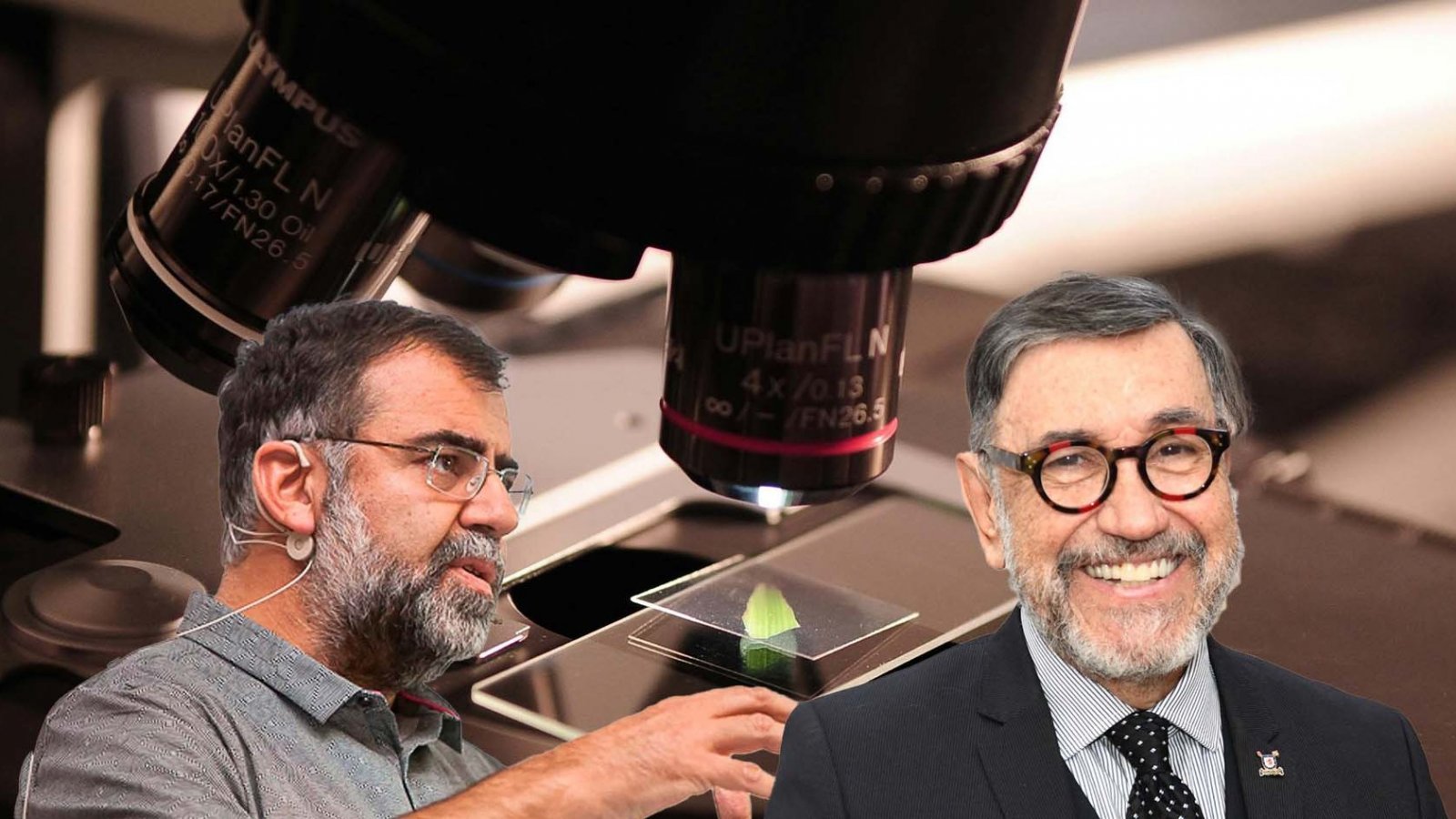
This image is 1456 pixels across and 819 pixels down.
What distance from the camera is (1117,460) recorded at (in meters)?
1.28

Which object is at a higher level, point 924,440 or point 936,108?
point 936,108

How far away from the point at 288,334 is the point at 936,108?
65cm

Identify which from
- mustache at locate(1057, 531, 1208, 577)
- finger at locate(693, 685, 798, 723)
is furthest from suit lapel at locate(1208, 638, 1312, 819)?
finger at locate(693, 685, 798, 723)

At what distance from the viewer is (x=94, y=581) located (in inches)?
72.6

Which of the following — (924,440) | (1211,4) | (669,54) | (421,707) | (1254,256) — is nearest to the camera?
(669,54)

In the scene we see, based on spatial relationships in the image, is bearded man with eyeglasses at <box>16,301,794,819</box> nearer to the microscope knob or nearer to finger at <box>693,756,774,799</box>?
finger at <box>693,756,774,799</box>

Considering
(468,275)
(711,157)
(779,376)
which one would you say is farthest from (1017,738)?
(468,275)

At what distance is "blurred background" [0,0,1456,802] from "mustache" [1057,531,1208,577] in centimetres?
68

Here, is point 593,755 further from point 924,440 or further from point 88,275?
point 88,275

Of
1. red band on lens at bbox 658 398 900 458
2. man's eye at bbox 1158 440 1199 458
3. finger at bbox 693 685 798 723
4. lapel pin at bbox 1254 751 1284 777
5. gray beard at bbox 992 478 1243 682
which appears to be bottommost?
finger at bbox 693 685 798 723

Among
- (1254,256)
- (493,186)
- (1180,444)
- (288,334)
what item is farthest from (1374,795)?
(1254,256)

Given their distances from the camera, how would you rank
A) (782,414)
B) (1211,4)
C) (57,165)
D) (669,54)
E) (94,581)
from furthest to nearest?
(1211,4) → (57,165) → (94,581) → (782,414) → (669,54)

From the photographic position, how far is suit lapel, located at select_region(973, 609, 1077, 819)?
1.29 m

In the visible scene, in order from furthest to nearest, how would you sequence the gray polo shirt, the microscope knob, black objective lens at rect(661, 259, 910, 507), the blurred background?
the blurred background → the microscope knob → the gray polo shirt → black objective lens at rect(661, 259, 910, 507)
